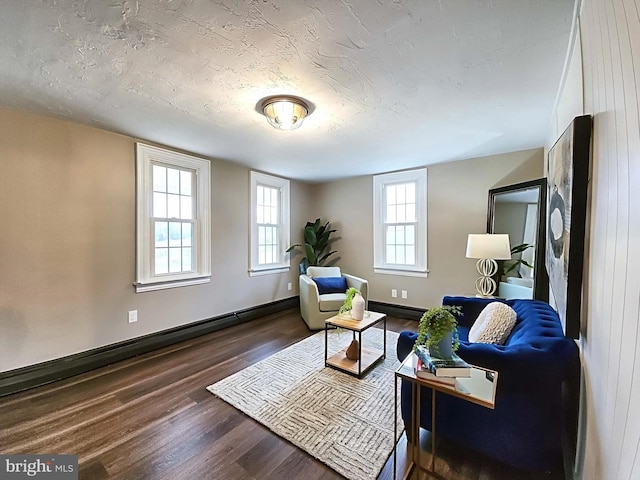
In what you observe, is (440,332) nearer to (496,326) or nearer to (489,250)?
(496,326)

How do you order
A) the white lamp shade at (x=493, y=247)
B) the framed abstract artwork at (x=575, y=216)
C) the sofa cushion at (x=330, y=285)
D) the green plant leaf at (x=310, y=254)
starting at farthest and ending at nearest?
the green plant leaf at (x=310, y=254) → the sofa cushion at (x=330, y=285) → the white lamp shade at (x=493, y=247) → the framed abstract artwork at (x=575, y=216)

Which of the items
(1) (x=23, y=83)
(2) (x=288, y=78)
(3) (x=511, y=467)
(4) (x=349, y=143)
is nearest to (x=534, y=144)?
(4) (x=349, y=143)

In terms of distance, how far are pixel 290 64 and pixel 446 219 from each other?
123 inches

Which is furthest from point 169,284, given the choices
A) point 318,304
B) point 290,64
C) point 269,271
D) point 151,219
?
point 290,64

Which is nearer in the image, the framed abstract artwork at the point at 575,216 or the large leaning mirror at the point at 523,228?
the framed abstract artwork at the point at 575,216

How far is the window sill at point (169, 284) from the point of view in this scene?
9.80 ft

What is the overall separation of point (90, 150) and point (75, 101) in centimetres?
64

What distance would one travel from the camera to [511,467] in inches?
58.4

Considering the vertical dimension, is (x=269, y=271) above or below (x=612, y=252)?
below

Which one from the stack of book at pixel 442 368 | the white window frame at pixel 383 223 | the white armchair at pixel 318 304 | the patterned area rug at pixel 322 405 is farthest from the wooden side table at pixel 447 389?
the white window frame at pixel 383 223

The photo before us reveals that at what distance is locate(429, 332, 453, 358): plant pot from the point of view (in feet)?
4.44

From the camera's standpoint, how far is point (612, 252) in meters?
0.86

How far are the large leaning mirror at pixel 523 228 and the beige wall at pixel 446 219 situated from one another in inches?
10.3

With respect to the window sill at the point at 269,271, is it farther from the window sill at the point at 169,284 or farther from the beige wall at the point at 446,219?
the beige wall at the point at 446,219
